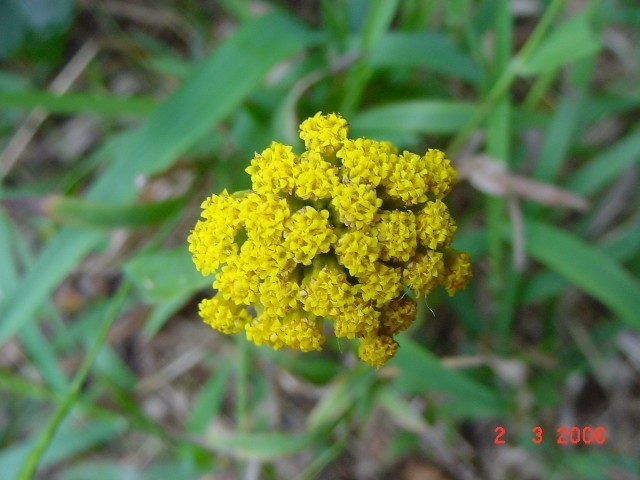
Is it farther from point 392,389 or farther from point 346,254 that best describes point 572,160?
point 346,254

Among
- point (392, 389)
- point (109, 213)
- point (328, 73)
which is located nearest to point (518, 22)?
point (328, 73)

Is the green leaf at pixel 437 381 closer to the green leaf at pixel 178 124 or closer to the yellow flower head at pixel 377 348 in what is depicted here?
the yellow flower head at pixel 377 348

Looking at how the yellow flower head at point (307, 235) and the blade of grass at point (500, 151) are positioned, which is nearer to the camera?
the yellow flower head at point (307, 235)

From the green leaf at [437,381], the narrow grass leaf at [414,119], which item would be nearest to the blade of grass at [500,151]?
the narrow grass leaf at [414,119]

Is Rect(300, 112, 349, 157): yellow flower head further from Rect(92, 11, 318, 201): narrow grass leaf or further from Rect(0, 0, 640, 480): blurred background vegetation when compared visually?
Rect(92, 11, 318, 201): narrow grass leaf

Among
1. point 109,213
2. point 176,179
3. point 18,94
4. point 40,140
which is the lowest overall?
point 109,213

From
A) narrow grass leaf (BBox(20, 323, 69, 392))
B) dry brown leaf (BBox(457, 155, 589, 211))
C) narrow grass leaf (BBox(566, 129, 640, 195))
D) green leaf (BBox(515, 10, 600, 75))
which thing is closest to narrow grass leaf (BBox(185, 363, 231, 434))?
narrow grass leaf (BBox(20, 323, 69, 392))
